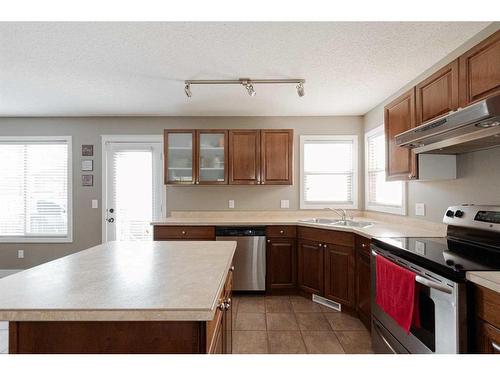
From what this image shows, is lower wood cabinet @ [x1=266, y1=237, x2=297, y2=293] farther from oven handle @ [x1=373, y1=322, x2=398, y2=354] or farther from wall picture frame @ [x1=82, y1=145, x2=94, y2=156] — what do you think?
wall picture frame @ [x1=82, y1=145, x2=94, y2=156]

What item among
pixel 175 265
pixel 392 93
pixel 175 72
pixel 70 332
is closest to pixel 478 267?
pixel 175 265

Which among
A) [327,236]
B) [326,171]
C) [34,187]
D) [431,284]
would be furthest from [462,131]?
[34,187]

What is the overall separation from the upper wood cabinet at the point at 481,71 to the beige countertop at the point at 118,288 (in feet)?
5.64

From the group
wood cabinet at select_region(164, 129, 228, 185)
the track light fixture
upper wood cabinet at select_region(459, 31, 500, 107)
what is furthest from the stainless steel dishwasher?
upper wood cabinet at select_region(459, 31, 500, 107)

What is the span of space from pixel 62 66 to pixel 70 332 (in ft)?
7.60

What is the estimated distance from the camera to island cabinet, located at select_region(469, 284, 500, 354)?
3.48 ft

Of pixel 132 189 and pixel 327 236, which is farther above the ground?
pixel 132 189

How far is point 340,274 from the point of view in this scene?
2705 mm

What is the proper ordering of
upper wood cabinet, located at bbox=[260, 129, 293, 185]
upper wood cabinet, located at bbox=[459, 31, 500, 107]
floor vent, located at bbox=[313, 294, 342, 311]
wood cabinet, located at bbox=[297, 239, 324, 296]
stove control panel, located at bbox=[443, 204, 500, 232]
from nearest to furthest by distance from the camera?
upper wood cabinet, located at bbox=[459, 31, 500, 107]
stove control panel, located at bbox=[443, 204, 500, 232]
floor vent, located at bbox=[313, 294, 342, 311]
wood cabinet, located at bbox=[297, 239, 324, 296]
upper wood cabinet, located at bbox=[260, 129, 293, 185]

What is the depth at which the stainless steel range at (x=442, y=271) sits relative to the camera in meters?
1.21

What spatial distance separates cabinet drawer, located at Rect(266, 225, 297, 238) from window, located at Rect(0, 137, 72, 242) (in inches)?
117

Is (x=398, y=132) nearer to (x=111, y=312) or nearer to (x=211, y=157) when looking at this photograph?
(x=211, y=157)

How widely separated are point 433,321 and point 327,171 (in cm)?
→ 259
